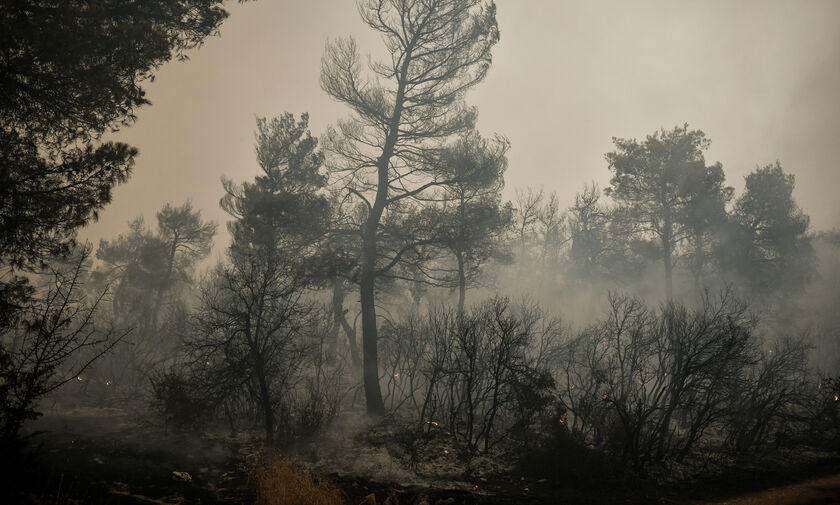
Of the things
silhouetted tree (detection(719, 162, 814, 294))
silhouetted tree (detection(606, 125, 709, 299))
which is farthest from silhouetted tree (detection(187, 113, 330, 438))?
silhouetted tree (detection(719, 162, 814, 294))

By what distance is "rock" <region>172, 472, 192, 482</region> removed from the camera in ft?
27.5

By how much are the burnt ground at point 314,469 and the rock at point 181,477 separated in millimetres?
19

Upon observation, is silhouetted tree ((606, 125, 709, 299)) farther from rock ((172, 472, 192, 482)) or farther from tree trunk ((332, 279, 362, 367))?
rock ((172, 472, 192, 482))

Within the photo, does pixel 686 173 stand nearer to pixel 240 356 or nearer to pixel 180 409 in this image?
pixel 240 356

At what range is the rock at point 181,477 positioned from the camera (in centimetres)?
837

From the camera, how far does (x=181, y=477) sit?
8453 millimetres

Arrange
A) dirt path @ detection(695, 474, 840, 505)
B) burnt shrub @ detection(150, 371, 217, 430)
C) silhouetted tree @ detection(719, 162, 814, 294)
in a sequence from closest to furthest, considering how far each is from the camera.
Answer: dirt path @ detection(695, 474, 840, 505) → burnt shrub @ detection(150, 371, 217, 430) → silhouetted tree @ detection(719, 162, 814, 294)

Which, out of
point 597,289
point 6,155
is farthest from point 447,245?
point 597,289

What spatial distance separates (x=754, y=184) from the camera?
90.0 feet

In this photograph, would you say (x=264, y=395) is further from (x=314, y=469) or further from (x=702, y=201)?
(x=702, y=201)

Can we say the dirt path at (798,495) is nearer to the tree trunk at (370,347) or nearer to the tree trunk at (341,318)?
the tree trunk at (370,347)

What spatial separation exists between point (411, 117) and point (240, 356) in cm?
1019

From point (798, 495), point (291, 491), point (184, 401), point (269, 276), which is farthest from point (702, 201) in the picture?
point (184, 401)

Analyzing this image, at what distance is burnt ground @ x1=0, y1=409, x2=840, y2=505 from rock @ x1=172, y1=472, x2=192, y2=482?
19 mm
